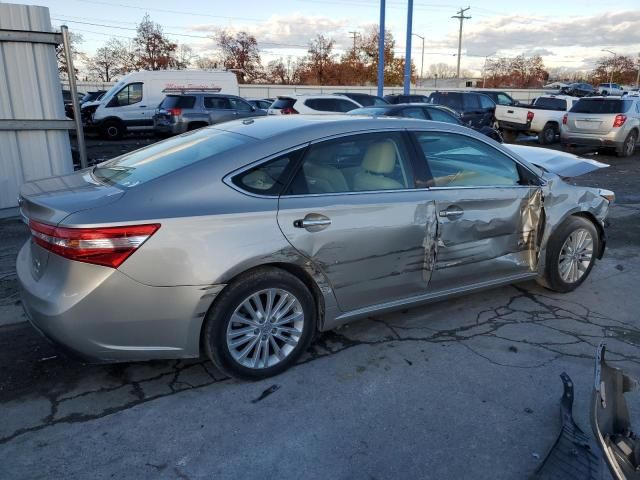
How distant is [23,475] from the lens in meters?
2.41

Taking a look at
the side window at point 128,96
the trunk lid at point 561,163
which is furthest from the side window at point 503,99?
the trunk lid at point 561,163

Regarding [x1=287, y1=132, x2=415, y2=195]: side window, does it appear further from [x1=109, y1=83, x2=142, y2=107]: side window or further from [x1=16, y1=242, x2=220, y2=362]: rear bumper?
[x1=109, y1=83, x2=142, y2=107]: side window

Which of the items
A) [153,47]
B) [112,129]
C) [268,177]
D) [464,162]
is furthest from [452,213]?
[153,47]

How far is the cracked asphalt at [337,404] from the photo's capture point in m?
2.54

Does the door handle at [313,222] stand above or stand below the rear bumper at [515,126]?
above

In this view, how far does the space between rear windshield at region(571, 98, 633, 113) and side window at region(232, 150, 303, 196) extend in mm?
14332

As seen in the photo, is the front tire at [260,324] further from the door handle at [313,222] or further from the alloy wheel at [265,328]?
the door handle at [313,222]

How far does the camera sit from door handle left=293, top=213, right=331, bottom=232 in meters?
3.11

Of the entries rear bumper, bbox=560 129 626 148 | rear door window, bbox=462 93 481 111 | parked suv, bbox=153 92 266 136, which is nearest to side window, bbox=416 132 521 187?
rear bumper, bbox=560 129 626 148

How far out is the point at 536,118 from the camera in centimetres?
1753

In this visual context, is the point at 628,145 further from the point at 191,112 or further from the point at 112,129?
the point at 112,129

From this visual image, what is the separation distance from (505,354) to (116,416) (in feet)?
8.33

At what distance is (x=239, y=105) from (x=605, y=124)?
11375mm

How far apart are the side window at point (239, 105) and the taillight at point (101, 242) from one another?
52.2 ft
